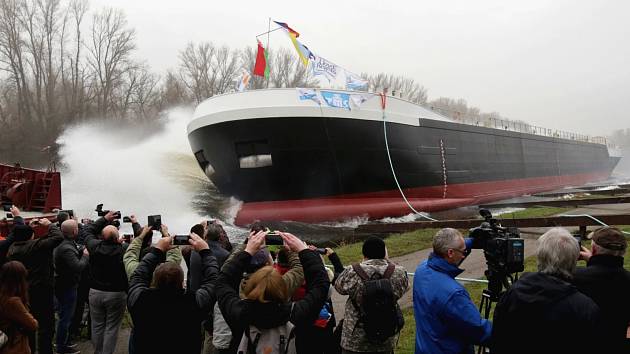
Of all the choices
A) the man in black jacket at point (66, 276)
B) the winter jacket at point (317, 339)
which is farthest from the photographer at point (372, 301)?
the man in black jacket at point (66, 276)

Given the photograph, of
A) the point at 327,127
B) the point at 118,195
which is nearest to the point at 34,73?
the point at 118,195

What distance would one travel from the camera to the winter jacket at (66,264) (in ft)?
14.7

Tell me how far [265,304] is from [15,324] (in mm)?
1913

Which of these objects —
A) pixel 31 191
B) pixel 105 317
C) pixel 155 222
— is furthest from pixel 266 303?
pixel 31 191

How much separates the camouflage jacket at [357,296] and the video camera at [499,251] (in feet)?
1.77

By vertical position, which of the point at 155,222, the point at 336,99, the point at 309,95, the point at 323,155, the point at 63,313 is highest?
the point at 309,95

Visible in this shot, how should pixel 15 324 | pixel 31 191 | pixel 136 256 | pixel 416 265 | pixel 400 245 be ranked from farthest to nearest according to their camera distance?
pixel 31 191
pixel 400 245
pixel 416 265
pixel 136 256
pixel 15 324

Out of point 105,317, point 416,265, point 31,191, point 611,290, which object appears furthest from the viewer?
point 31,191

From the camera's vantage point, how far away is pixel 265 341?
244cm

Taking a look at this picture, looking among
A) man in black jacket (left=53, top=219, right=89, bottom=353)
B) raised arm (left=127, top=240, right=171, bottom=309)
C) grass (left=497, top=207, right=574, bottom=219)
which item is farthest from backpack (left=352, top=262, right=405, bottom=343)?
grass (left=497, top=207, right=574, bottom=219)

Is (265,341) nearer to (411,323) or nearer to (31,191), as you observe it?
(411,323)

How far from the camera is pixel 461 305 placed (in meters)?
2.47

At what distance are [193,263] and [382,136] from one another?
1192 cm

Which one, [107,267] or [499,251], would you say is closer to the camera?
[499,251]
